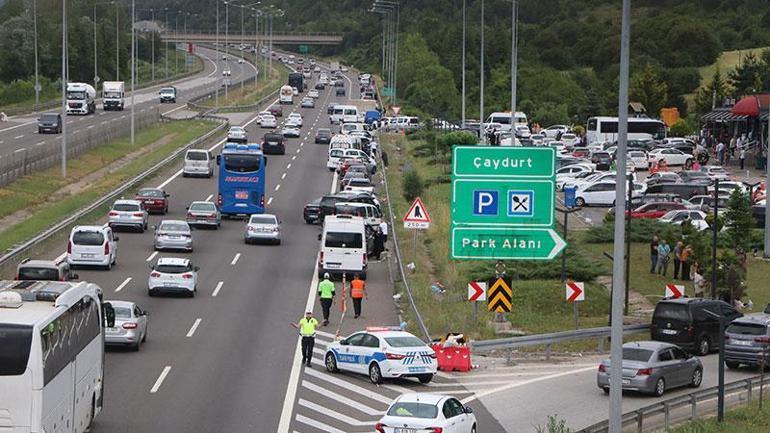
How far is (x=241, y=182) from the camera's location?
6706 cm

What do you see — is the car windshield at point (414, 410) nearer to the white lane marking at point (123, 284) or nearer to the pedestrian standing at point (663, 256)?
the white lane marking at point (123, 284)

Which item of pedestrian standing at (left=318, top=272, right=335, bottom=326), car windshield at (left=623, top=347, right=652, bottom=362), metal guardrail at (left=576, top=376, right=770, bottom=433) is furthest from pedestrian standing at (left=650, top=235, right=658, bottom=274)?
metal guardrail at (left=576, top=376, right=770, bottom=433)

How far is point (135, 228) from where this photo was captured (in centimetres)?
6166

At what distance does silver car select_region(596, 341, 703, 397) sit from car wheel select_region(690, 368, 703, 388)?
24cm

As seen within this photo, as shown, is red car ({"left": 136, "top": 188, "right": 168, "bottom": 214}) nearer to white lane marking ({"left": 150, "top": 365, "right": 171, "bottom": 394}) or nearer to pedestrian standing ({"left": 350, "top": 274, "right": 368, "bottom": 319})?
pedestrian standing ({"left": 350, "top": 274, "right": 368, "bottom": 319})

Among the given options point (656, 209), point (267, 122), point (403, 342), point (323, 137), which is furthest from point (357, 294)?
point (267, 122)

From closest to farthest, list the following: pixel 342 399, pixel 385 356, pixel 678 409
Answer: pixel 678 409 → pixel 342 399 → pixel 385 356

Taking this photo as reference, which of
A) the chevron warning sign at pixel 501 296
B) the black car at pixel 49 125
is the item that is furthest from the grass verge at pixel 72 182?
the chevron warning sign at pixel 501 296

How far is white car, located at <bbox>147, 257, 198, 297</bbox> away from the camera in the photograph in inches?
1844

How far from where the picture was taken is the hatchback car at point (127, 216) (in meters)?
61.4

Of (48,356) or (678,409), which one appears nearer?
(48,356)

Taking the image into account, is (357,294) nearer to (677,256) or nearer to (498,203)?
(498,203)

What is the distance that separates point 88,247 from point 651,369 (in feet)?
79.8

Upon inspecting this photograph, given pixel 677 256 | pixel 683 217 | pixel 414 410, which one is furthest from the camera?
pixel 683 217
